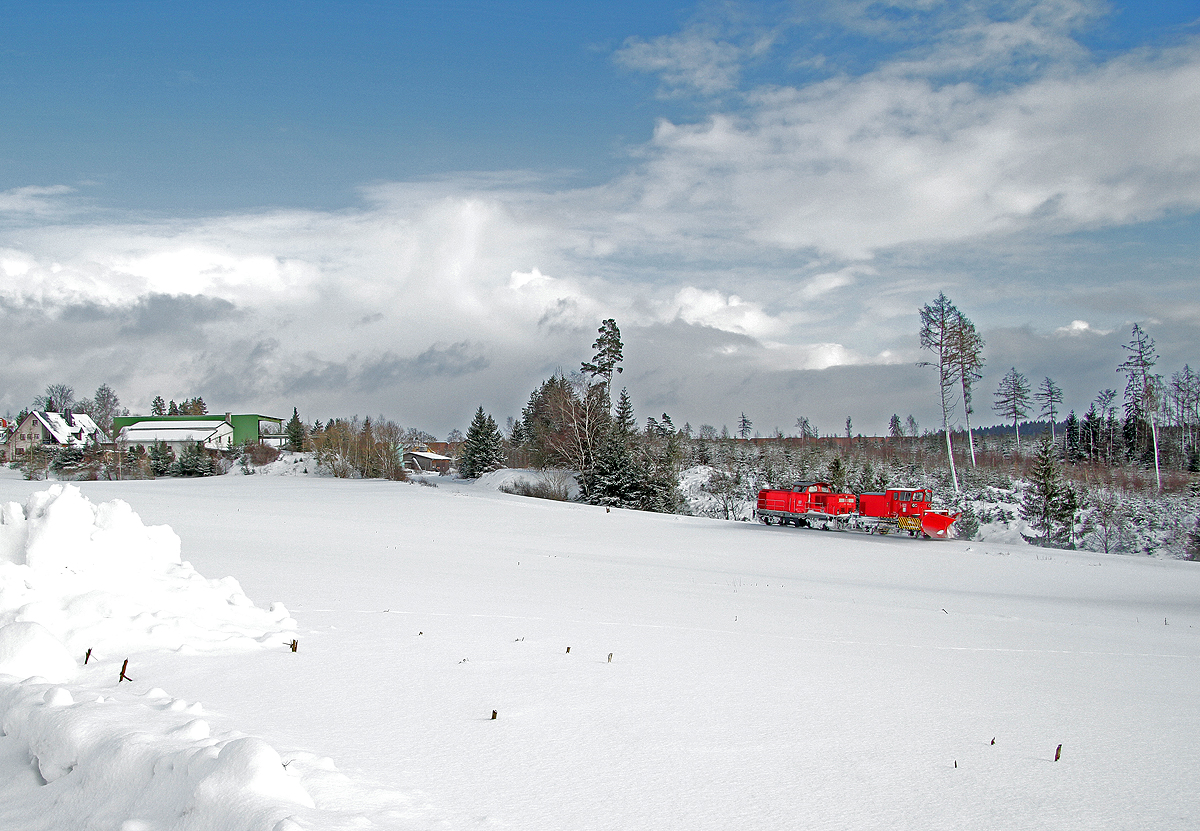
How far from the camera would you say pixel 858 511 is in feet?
104

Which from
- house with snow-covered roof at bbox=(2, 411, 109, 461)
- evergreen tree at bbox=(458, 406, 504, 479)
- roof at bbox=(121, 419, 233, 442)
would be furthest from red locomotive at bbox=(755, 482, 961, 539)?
house with snow-covered roof at bbox=(2, 411, 109, 461)

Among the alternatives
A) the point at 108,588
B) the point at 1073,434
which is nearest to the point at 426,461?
the point at 1073,434

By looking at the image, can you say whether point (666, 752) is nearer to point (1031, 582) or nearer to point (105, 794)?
point (105, 794)

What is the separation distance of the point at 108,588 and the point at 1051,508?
4081cm

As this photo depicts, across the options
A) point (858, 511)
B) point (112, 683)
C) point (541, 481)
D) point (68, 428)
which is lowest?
point (858, 511)

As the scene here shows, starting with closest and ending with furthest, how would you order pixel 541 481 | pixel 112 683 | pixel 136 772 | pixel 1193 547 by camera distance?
pixel 136 772
pixel 112 683
pixel 1193 547
pixel 541 481

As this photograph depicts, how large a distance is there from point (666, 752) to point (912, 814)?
129cm

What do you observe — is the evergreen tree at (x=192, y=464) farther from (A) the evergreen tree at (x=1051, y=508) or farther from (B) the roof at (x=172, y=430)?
(A) the evergreen tree at (x=1051, y=508)

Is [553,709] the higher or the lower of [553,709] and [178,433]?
the lower

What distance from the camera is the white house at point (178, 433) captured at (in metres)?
81.1

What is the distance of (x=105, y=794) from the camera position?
3094 millimetres

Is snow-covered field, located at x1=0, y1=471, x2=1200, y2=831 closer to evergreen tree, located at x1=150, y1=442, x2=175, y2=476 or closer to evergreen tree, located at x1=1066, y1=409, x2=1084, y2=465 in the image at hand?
evergreen tree, located at x1=150, y1=442, x2=175, y2=476

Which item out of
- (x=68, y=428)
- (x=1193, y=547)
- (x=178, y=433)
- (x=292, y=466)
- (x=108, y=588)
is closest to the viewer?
(x=108, y=588)

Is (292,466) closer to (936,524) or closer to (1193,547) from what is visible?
(936,524)
